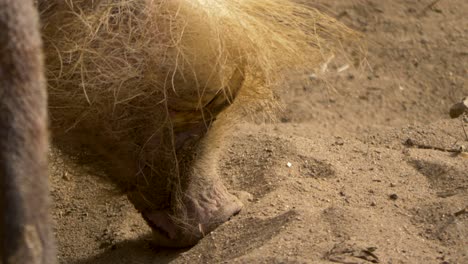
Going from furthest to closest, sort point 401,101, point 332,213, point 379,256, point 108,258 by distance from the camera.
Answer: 1. point 401,101
2. point 108,258
3. point 332,213
4. point 379,256

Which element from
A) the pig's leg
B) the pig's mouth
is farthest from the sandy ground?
the pig's leg

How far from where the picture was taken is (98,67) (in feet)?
7.47

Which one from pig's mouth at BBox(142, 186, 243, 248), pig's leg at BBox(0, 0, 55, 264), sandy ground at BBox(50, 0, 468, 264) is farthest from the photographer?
pig's mouth at BBox(142, 186, 243, 248)

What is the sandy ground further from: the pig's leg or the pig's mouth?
the pig's leg

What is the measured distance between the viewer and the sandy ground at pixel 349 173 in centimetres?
241

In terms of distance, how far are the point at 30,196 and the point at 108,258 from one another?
141 cm

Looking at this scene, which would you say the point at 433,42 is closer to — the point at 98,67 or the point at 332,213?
the point at 332,213

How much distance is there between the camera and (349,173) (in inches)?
115

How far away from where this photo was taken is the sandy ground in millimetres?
2406

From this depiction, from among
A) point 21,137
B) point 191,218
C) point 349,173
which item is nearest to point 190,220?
Result: point 191,218

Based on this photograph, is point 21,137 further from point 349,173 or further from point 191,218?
point 349,173

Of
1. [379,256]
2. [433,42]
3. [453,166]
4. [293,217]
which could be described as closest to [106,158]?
[293,217]

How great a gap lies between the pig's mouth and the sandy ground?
32 mm

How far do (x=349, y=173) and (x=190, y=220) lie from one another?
1.96 feet
